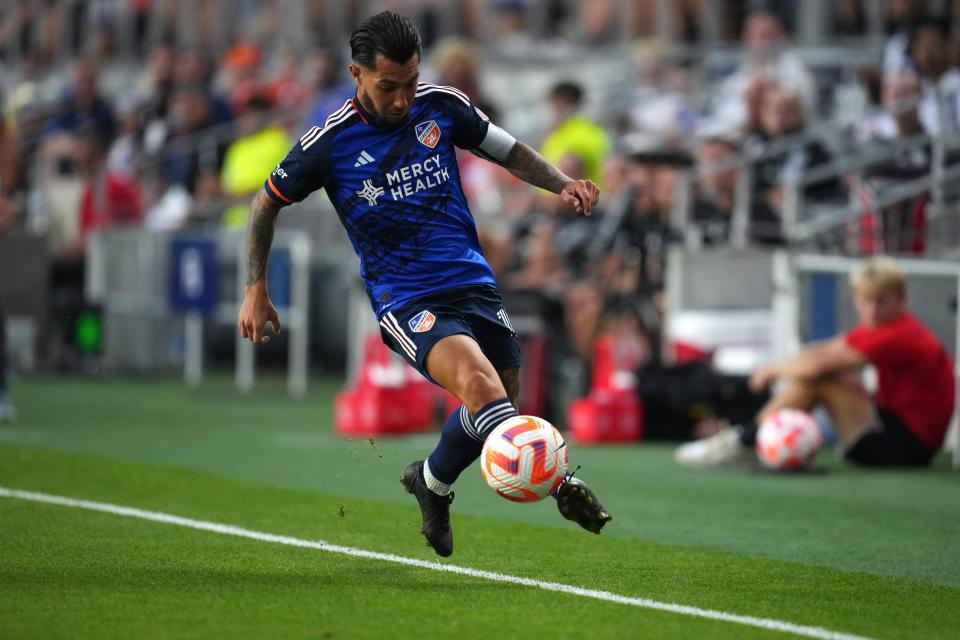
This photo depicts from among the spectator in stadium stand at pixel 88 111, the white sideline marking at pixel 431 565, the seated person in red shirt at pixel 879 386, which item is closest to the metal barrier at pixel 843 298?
the seated person in red shirt at pixel 879 386

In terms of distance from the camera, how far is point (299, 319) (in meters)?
18.2

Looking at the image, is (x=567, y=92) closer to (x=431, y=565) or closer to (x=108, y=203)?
(x=108, y=203)

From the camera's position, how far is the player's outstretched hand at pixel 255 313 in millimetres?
7113

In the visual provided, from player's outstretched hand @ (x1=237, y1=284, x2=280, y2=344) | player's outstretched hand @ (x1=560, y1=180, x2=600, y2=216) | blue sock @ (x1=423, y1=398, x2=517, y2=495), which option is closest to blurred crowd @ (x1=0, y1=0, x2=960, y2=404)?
player's outstretched hand @ (x1=560, y1=180, x2=600, y2=216)

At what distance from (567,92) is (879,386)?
21.5ft

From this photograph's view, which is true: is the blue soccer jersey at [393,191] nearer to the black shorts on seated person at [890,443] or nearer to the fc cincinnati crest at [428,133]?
the fc cincinnati crest at [428,133]

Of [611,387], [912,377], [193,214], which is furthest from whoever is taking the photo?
[193,214]

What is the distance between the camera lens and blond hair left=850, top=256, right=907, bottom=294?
37.6 ft

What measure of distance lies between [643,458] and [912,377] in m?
2.09

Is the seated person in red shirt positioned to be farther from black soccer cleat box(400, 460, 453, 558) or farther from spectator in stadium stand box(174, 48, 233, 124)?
spectator in stadium stand box(174, 48, 233, 124)

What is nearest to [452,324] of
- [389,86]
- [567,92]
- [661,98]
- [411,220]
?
[411,220]

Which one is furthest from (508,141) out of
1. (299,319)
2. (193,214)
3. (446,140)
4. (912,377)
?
(193,214)

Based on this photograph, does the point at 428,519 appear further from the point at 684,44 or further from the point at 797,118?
the point at 684,44

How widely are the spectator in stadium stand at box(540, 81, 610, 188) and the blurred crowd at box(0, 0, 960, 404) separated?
0.09 feet
